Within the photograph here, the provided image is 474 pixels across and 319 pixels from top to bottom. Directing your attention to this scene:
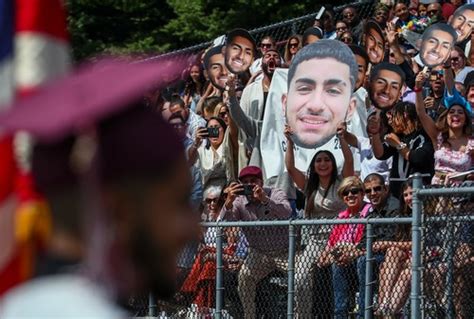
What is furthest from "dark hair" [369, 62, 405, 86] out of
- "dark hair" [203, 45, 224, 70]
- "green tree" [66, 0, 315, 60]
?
"green tree" [66, 0, 315, 60]

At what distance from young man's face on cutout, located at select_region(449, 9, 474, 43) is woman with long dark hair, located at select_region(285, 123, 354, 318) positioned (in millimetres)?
1773

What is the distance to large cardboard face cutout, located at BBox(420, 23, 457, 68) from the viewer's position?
11.8 metres

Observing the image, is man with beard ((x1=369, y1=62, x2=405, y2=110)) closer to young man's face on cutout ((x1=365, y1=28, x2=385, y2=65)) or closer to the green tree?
young man's face on cutout ((x1=365, y1=28, x2=385, y2=65))

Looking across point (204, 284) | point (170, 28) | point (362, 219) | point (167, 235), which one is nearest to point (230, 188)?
point (204, 284)

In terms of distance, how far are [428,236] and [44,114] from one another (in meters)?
7.49

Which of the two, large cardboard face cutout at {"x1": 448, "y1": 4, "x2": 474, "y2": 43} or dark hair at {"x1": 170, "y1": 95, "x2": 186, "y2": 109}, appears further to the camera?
dark hair at {"x1": 170, "y1": 95, "x2": 186, "y2": 109}

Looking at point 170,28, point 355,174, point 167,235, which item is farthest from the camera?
point 170,28

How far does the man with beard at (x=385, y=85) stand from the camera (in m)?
11.7

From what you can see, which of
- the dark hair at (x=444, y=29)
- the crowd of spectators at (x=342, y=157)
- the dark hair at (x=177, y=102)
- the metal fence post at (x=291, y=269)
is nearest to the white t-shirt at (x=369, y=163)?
the crowd of spectators at (x=342, y=157)

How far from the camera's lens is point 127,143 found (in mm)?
2078

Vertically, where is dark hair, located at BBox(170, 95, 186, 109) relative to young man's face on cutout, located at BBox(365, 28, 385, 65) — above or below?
below

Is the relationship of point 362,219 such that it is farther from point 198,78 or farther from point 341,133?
point 198,78

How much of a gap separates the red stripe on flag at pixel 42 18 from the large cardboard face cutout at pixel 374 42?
34.4 ft

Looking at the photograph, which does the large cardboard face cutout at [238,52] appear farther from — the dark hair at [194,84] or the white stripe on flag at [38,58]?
the white stripe on flag at [38,58]
